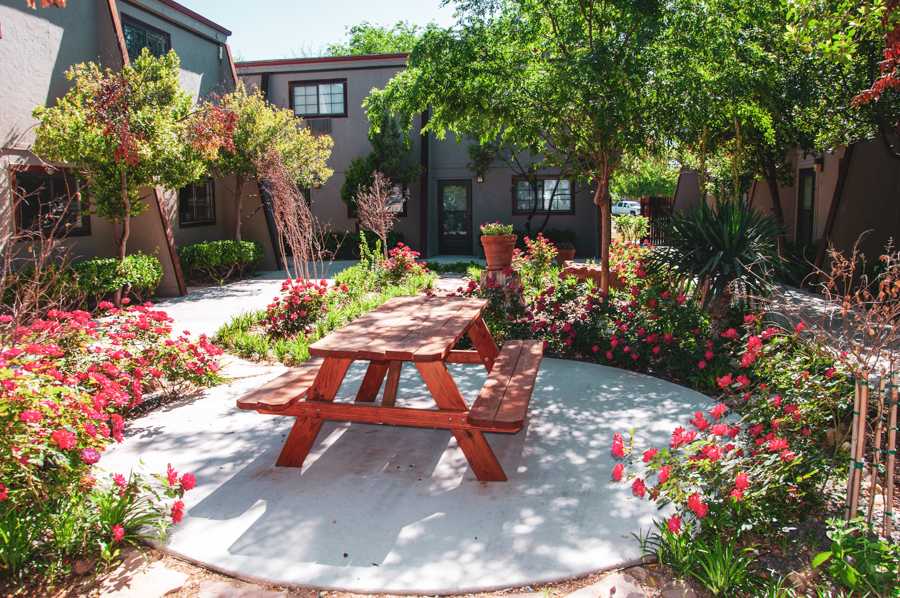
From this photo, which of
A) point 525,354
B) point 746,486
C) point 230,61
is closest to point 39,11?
point 230,61

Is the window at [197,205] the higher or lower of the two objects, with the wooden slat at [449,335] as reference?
higher

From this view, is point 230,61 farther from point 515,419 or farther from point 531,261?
point 515,419

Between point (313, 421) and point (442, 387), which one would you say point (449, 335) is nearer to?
point (442, 387)

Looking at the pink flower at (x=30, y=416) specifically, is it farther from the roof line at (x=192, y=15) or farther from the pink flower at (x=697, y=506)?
the roof line at (x=192, y=15)

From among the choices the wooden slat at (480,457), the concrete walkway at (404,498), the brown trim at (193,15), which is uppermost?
the brown trim at (193,15)

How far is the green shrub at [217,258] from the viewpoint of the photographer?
12.1 m

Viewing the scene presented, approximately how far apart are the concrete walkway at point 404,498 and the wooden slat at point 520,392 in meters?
0.45

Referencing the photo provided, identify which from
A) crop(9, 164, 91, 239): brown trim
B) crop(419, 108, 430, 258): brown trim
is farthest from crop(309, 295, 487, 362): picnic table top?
crop(419, 108, 430, 258): brown trim

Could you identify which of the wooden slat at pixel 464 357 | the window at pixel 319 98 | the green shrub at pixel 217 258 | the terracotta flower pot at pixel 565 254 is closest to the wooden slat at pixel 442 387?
the wooden slat at pixel 464 357

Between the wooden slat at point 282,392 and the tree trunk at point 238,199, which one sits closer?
the wooden slat at point 282,392

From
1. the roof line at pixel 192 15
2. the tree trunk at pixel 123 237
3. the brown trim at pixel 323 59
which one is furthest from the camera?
the brown trim at pixel 323 59

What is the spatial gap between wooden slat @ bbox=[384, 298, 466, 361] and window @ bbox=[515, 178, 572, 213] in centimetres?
1256

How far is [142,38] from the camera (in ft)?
37.1

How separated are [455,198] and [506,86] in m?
10.9
